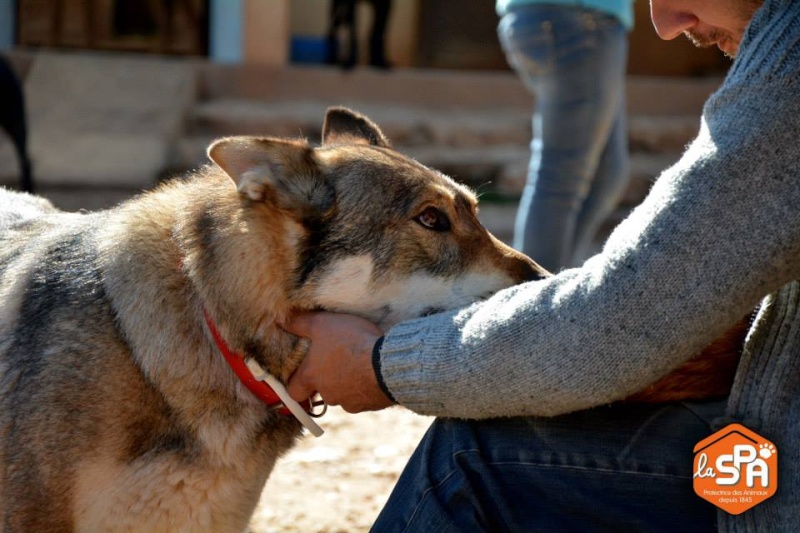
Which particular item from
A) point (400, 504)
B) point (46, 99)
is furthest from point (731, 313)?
point (46, 99)

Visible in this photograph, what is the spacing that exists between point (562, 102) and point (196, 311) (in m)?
2.50

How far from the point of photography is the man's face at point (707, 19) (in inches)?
73.8

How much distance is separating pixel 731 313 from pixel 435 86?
7995mm

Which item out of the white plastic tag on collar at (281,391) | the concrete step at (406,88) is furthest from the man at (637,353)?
the concrete step at (406,88)

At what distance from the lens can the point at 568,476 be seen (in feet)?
6.36

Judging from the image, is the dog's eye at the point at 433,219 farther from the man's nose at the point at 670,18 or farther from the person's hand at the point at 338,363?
the man's nose at the point at 670,18

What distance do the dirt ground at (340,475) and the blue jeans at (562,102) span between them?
1085 millimetres

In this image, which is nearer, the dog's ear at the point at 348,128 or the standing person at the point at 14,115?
the dog's ear at the point at 348,128

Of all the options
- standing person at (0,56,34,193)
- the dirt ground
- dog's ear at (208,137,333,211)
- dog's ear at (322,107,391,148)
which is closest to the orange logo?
dog's ear at (208,137,333,211)

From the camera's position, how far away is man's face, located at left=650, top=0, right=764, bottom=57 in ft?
6.15

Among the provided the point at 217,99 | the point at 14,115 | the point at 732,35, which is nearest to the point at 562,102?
the point at 732,35

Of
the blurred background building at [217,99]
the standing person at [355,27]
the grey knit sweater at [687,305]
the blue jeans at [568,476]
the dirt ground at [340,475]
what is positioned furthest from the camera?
the standing person at [355,27]

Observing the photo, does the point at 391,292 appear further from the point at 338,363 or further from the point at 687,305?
the point at 687,305

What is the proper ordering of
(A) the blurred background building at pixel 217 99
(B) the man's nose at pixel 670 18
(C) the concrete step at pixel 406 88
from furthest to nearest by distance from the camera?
1. (C) the concrete step at pixel 406 88
2. (A) the blurred background building at pixel 217 99
3. (B) the man's nose at pixel 670 18
